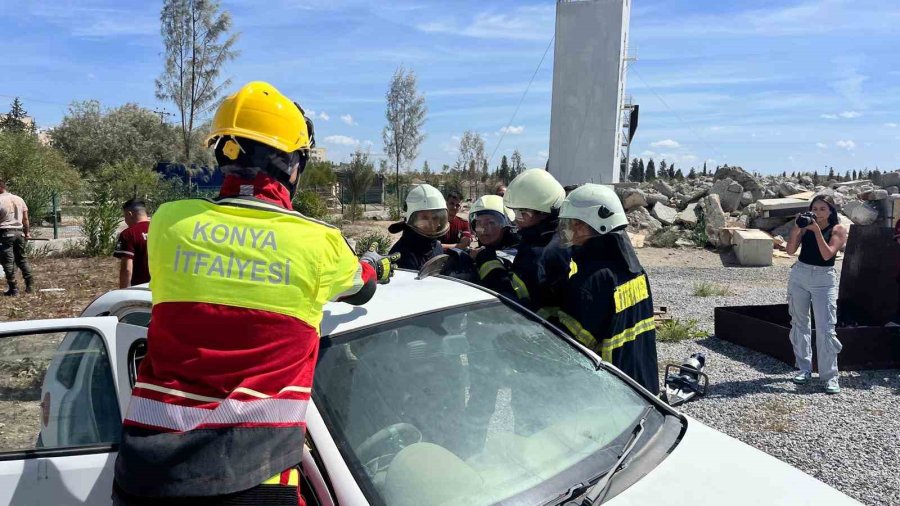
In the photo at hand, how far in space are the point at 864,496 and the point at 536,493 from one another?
11.4 ft

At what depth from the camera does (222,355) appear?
5.12 ft

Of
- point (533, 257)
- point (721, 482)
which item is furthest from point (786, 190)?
point (721, 482)

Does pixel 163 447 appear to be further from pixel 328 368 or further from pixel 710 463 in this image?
pixel 710 463

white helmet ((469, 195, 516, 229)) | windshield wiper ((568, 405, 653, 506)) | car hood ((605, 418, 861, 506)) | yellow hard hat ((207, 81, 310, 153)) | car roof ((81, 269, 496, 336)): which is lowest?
car hood ((605, 418, 861, 506))

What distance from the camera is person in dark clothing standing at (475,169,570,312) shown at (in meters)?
3.33

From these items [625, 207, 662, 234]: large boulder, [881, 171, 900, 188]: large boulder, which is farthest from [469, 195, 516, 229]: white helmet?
[881, 171, 900, 188]: large boulder

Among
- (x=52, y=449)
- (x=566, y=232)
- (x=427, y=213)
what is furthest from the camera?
(x=427, y=213)

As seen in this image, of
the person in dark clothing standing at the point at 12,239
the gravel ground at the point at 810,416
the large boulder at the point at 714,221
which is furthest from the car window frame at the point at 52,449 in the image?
the large boulder at the point at 714,221

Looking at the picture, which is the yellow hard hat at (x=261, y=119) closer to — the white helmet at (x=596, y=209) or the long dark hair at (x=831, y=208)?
the white helmet at (x=596, y=209)

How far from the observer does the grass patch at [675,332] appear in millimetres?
8023

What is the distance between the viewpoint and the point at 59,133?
37281mm

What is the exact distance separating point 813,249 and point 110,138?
1552 inches

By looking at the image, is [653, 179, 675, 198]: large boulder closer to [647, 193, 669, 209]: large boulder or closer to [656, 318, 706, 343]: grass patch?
[647, 193, 669, 209]: large boulder

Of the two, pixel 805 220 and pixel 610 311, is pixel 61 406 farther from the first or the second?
pixel 805 220
